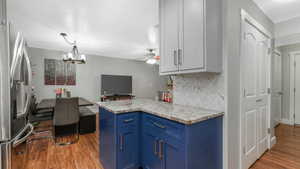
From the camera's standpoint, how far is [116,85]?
600cm

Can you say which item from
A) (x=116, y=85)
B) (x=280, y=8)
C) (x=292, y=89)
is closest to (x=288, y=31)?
(x=280, y=8)

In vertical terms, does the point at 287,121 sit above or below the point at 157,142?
below

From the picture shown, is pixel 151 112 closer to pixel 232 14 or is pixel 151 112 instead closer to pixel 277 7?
pixel 232 14

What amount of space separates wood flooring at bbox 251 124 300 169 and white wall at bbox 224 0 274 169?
756 mm

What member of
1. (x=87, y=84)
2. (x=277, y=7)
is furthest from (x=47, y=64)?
(x=277, y=7)

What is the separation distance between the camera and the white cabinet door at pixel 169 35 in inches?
61.6

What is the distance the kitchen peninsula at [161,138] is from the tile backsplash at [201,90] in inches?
6.1

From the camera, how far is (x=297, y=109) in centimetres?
370

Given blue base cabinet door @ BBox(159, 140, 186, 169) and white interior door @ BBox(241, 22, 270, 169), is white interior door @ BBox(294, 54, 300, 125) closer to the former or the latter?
white interior door @ BBox(241, 22, 270, 169)

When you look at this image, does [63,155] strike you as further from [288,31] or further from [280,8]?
[288,31]

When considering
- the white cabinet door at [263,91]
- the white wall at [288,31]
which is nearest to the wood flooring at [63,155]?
the white cabinet door at [263,91]

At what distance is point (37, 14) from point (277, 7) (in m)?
4.03

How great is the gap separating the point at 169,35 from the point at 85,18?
1886mm

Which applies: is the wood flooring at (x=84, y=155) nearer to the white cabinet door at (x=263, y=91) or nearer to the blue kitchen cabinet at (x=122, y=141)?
the white cabinet door at (x=263, y=91)
